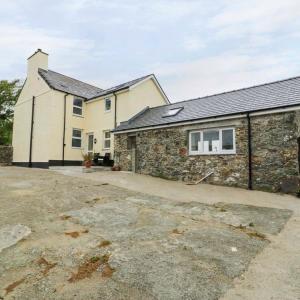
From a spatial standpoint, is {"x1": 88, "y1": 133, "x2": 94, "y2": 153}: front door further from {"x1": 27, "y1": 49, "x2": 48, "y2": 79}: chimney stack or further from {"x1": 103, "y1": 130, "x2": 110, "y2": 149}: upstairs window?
{"x1": 27, "y1": 49, "x2": 48, "y2": 79}: chimney stack

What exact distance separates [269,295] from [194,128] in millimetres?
11407

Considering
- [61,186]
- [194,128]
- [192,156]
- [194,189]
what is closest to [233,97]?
[194,128]

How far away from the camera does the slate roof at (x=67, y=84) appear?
2199 cm

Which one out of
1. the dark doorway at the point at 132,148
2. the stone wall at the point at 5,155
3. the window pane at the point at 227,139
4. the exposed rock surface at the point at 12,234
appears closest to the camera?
the exposed rock surface at the point at 12,234

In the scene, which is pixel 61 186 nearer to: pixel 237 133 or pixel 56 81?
pixel 237 133

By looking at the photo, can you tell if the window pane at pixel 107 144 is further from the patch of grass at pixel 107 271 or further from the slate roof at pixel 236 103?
the patch of grass at pixel 107 271

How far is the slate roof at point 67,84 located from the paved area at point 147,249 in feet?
47.3

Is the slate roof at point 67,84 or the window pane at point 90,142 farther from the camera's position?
the window pane at point 90,142

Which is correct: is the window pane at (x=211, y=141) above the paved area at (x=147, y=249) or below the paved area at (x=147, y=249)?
above

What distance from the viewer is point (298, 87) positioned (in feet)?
43.9

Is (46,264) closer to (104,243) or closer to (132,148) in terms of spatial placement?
(104,243)

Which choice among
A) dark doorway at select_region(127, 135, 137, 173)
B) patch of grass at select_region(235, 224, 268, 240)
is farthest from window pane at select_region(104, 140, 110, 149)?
patch of grass at select_region(235, 224, 268, 240)

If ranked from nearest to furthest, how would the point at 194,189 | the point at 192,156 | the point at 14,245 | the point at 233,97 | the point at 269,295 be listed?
the point at 269,295, the point at 14,245, the point at 194,189, the point at 192,156, the point at 233,97

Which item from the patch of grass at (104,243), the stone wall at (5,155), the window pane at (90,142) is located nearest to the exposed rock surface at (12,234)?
the patch of grass at (104,243)
